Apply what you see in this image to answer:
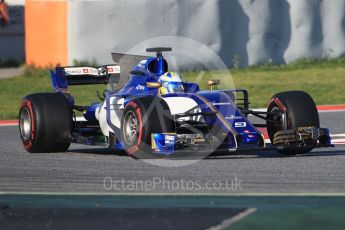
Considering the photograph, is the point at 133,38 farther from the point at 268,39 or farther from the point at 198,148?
the point at 198,148

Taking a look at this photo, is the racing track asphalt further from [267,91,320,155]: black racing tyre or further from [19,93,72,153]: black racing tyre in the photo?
[267,91,320,155]: black racing tyre

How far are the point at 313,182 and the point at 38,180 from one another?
258 centimetres

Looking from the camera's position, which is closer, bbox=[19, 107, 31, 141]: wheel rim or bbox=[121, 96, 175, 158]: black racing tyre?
bbox=[121, 96, 175, 158]: black racing tyre

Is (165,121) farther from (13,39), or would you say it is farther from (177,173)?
(13,39)

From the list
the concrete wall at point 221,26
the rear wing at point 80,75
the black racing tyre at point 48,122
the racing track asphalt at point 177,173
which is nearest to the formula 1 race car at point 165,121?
the black racing tyre at point 48,122

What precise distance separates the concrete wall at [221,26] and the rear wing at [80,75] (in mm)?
8313

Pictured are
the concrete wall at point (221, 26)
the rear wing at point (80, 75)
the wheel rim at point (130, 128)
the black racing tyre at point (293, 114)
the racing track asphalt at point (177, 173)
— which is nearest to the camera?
the racing track asphalt at point (177, 173)

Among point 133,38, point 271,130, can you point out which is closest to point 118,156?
point 271,130

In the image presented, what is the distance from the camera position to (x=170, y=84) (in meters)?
11.1

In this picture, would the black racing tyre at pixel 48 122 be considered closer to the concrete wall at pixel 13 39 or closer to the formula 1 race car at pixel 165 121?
the formula 1 race car at pixel 165 121

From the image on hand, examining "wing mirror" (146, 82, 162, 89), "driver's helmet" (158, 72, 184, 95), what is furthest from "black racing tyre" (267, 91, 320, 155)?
"wing mirror" (146, 82, 162, 89)

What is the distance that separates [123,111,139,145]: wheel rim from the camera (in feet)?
34.7

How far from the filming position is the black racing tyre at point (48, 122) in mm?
11492

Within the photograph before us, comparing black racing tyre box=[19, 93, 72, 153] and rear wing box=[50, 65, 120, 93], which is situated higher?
rear wing box=[50, 65, 120, 93]
